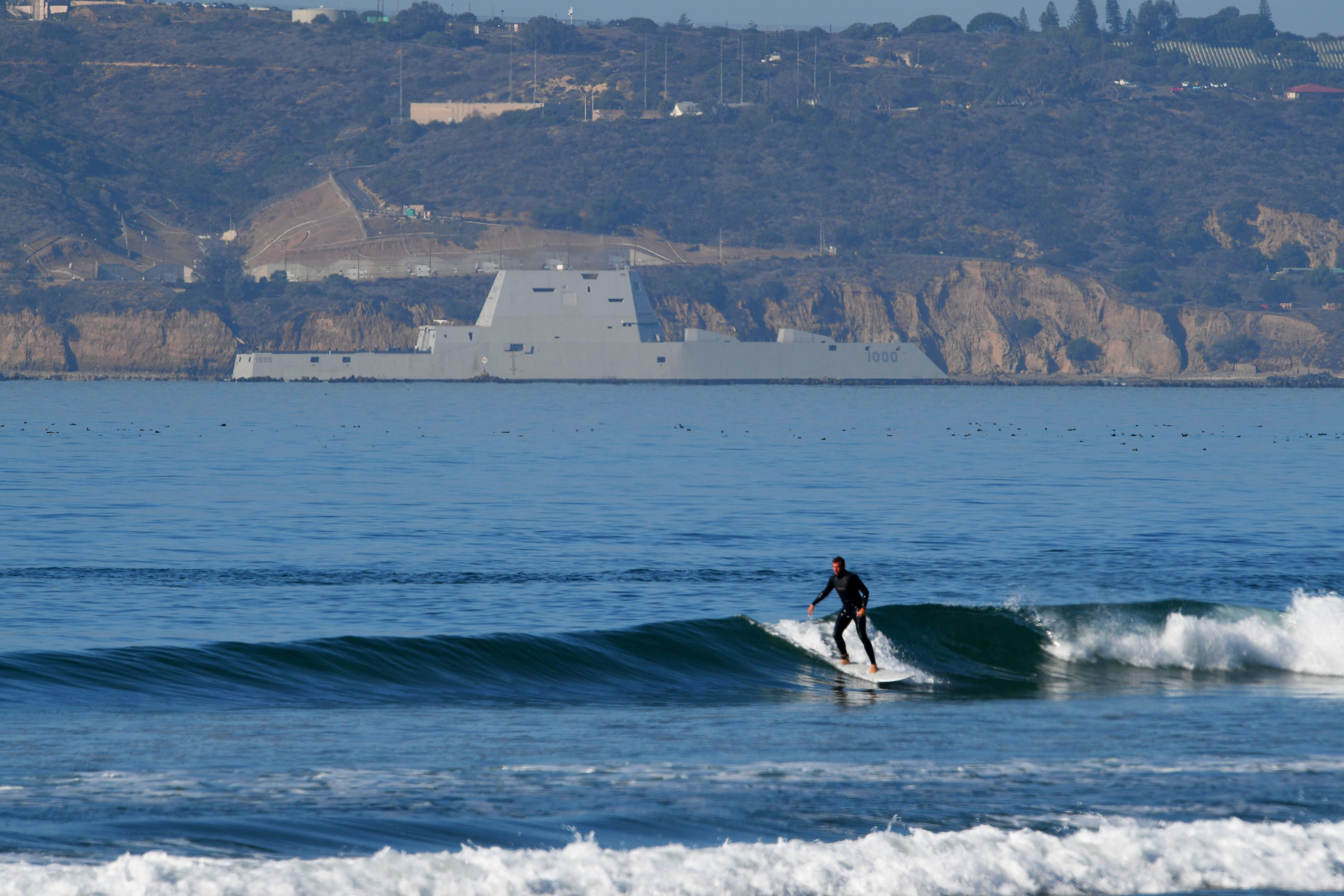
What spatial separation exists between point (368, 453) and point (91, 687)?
38343 millimetres

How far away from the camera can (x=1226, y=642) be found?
17844mm

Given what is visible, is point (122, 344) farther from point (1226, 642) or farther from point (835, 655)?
point (1226, 642)

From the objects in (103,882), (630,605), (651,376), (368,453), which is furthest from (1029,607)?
(651,376)

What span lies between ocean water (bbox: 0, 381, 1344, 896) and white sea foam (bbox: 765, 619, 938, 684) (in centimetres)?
7

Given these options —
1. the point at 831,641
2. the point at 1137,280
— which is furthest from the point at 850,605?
the point at 1137,280

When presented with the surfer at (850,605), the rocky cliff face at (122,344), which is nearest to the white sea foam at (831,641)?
the surfer at (850,605)

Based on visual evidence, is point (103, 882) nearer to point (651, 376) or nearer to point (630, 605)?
point (630, 605)

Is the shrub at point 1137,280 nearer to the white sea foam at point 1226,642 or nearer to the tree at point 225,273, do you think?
the tree at point 225,273

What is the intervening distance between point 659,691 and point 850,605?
224 cm

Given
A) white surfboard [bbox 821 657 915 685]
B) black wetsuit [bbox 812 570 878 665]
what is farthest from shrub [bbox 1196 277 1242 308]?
black wetsuit [bbox 812 570 878 665]

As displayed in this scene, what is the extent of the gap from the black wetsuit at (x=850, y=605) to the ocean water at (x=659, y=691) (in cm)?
55

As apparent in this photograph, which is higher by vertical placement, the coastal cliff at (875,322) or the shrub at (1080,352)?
the coastal cliff at (875,322)

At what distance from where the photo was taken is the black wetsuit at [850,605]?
626 inches

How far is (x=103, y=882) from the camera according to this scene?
8.61 metres
